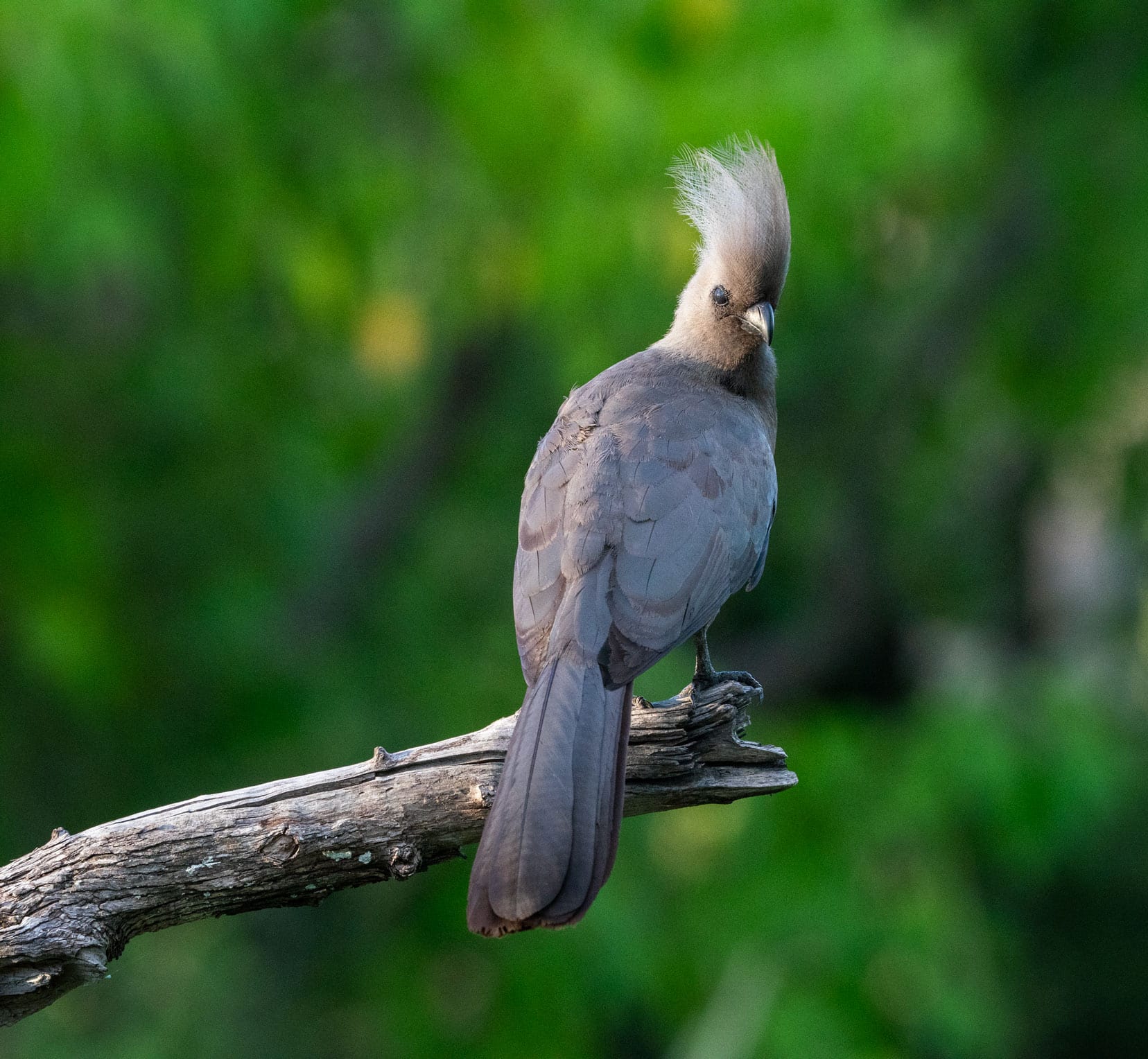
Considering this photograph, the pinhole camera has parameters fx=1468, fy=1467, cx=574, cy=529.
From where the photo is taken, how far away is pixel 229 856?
329 centimetres

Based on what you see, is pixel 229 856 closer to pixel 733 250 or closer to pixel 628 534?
pixel 628 534

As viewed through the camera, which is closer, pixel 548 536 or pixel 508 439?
pixel 548 536

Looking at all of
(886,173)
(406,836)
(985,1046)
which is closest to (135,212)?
(886,173)

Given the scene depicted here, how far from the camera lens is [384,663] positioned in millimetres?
9531

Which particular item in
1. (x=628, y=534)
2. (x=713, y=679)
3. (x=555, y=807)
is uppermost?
(x=628, y=534)

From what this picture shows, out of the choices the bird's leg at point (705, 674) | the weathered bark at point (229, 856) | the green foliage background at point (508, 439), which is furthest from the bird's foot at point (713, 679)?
the green foliage background at point (508, 439)

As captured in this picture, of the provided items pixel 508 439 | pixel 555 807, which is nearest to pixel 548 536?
pixel 555 807

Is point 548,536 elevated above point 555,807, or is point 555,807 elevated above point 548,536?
point 548,536

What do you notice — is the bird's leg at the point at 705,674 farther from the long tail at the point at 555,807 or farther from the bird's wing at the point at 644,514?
the long tail at the point at 555,807

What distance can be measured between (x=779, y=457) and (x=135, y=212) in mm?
4979

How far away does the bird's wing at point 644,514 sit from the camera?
369 cm

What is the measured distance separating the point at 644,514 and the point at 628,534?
9 centimetres

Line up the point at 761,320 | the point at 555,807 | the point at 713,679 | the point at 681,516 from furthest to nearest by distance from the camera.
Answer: the point at 761,320 < the point at 713,679 < the point at 681,516 < the point at 555,807

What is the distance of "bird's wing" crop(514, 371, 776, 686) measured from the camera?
3.69m
